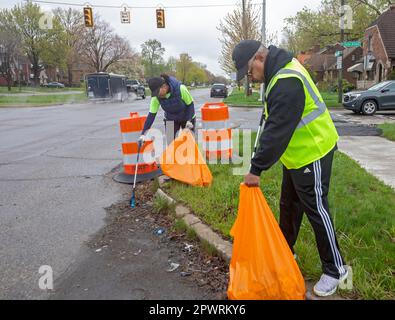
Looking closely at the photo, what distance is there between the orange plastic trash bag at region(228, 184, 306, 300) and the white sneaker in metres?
0.11

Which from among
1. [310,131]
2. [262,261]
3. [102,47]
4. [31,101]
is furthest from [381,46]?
[102,47]

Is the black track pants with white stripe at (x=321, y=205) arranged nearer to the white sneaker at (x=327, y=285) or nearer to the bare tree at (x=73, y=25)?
the white sneaker at (x=327, y=285)

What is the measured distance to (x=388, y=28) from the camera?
111ft

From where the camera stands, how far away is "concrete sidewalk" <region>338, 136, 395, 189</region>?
575 cm

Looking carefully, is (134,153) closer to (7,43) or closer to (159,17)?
(159,17)

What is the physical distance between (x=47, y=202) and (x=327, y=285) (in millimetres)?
3981

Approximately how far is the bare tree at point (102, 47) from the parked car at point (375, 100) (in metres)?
62.6

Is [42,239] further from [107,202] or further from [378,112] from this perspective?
[378,112]

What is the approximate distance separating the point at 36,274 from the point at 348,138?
8535 mm

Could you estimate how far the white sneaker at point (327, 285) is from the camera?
2611 millimetres

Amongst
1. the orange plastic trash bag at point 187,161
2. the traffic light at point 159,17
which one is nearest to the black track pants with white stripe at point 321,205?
the orange plastic trash bag at point 187,161

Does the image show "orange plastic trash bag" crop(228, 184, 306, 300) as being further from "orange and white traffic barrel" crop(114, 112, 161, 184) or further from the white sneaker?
"orange and white traffic barrel" crop(114, 112, 161, 184)

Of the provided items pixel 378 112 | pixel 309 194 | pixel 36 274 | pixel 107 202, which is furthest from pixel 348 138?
pixel 378 112

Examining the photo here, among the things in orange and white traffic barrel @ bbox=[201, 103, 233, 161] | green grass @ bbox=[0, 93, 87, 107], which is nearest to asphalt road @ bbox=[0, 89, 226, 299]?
orange and white traffic barrel @ bbox=[201, 103, 233, 161]
